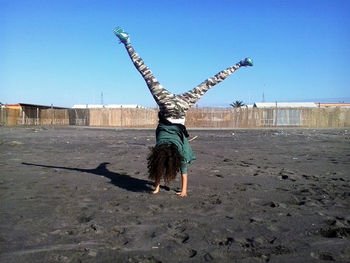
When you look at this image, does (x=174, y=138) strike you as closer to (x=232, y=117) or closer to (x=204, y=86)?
(x=204, y=86)

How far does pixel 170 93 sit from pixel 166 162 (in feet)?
3.43

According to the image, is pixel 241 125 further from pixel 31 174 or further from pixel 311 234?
pixel 311 234

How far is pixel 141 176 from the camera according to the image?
6973 millimetres

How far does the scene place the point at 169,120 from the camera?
5.30 meters

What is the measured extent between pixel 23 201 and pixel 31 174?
7.46 feet

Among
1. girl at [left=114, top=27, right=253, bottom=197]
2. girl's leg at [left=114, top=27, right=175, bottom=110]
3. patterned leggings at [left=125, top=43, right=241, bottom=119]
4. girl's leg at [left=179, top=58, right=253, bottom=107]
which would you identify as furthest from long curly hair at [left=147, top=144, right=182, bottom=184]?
girl's leg at [left=179, top=58, right=253, bottom=107]

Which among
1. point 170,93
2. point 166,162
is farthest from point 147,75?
point 166,162

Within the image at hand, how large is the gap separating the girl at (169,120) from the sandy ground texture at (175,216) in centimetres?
42

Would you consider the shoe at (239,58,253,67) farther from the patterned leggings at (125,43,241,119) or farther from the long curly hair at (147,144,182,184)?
the long curly hair at (147,144,182,184)

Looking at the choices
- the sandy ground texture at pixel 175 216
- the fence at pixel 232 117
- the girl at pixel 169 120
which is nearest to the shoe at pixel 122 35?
the girl at pixel 169 120

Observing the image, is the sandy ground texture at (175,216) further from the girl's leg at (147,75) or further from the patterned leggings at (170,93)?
the girl's leg at (147,75)

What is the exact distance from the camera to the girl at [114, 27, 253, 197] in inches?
205

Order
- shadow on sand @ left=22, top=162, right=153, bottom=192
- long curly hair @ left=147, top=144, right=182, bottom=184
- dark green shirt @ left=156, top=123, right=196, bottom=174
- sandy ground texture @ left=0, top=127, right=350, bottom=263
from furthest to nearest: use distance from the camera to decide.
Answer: shadow on sand @ left=22, top=162, right=153, bottom=192
dark green shirt @ left=156, top=123, right=196, bottom=174
long curly hair @ left=147, top=144, right=182, bottom=184
sandy ground texture @ left=0, top=127, right=350, bottom=263

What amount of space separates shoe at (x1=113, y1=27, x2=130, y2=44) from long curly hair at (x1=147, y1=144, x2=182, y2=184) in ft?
5.56
